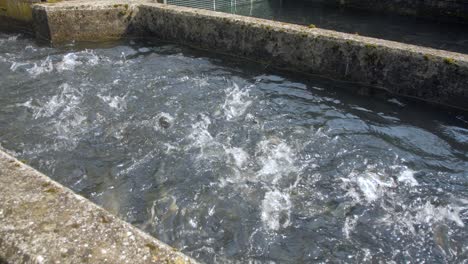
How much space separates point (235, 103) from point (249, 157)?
63.8 inches

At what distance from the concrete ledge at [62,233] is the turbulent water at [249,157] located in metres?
1.44

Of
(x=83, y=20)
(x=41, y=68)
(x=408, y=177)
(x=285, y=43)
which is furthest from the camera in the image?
(x=83, y=20)

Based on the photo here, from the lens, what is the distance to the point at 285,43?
308 inches

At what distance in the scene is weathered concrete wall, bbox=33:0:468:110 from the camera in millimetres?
6523

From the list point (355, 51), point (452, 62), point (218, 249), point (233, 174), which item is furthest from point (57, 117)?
point (452, 62)

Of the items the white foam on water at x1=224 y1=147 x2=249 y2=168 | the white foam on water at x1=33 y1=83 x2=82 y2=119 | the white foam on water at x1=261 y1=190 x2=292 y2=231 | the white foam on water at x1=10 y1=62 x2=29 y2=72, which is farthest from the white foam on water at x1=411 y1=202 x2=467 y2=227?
the white foam on water at x1=10 y1=62 x2=29 y2=72

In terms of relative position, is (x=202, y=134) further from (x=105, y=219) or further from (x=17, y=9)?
(x=17, y=9)

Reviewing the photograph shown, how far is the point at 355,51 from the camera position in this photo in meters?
7.11

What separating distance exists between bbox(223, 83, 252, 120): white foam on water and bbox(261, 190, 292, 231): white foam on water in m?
2.02

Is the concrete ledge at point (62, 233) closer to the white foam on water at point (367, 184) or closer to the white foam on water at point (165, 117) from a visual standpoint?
the white foam on water at point (367, 184)

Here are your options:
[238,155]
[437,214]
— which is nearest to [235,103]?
[238,155]

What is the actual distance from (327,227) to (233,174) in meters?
1.37

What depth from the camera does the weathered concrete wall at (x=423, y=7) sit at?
12348mm

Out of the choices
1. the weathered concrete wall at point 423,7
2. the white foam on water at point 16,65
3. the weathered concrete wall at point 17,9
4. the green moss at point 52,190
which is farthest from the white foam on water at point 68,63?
the weathered concrete wall at point 423,7
